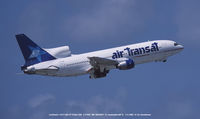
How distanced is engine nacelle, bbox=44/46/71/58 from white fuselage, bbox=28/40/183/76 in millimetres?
1075

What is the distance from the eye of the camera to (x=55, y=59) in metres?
81.3

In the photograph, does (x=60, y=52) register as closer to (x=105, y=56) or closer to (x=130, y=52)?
(x=105, y=56)

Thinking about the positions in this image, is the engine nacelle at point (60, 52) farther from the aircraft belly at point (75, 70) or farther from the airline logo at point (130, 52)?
the airline logo at point (130, 52)

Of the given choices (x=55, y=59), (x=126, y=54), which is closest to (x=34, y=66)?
(x=55, y=59)

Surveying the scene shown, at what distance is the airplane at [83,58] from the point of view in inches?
3130

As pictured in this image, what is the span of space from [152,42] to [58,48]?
1764 cm

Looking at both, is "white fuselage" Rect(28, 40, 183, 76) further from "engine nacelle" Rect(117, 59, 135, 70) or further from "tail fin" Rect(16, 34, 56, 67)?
"engine nacelle" Rect(117, 59, 135, 70)

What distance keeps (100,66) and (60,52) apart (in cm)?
798

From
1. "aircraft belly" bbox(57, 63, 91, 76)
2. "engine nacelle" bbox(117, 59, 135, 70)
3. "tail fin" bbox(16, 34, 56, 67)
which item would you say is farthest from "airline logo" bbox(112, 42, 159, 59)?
"tail fin" bbox(16, 34, 56, 67)

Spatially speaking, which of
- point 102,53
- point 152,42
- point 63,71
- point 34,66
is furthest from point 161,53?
point 34,66

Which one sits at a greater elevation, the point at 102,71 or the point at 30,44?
the point at 30,44

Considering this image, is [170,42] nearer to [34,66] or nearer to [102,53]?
[102,53]

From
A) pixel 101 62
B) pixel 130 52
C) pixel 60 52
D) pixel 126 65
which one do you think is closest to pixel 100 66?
pixel 101 62

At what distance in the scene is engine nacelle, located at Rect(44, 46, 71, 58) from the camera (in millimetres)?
81688
